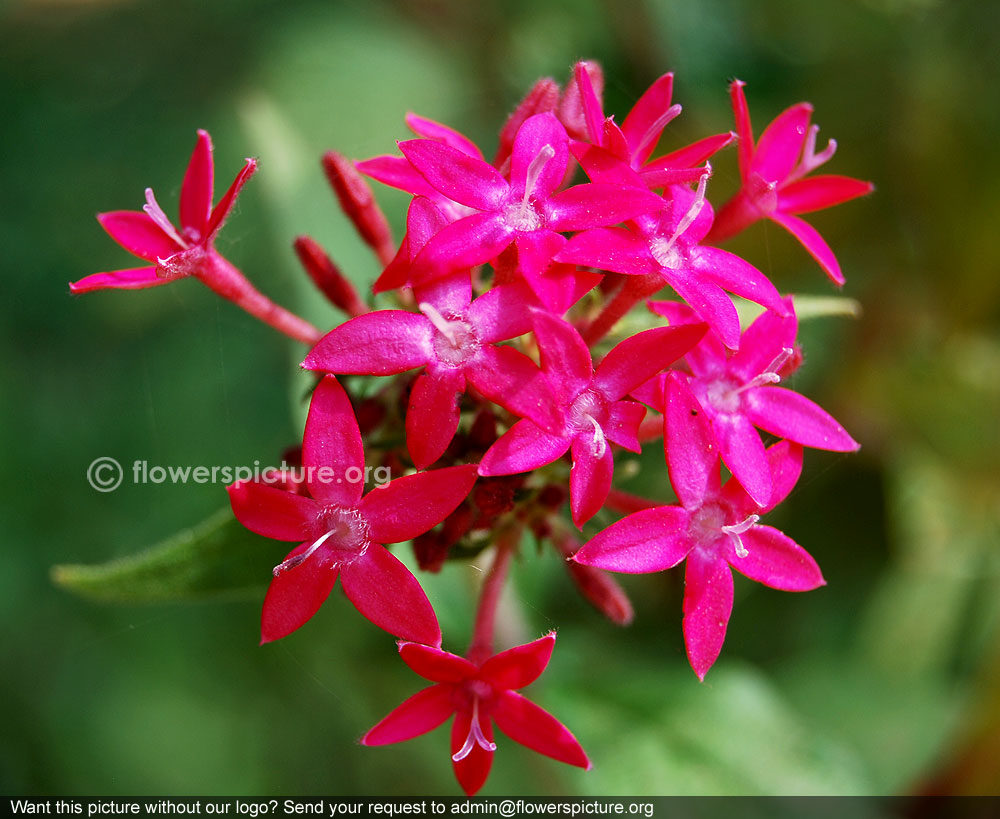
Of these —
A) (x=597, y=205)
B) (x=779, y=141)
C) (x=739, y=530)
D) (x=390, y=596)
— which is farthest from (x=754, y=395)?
(x=390, y=596)

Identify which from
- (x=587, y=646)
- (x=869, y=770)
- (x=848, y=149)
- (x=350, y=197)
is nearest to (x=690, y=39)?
(x=848, y=149)

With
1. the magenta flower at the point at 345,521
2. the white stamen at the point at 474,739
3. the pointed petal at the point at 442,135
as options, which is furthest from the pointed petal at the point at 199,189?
the white stamen at the point at 474,739

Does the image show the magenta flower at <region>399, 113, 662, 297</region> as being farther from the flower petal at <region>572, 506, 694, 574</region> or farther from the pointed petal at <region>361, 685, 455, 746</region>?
the pointed petal at <region>361, 685, 455, 746</region>

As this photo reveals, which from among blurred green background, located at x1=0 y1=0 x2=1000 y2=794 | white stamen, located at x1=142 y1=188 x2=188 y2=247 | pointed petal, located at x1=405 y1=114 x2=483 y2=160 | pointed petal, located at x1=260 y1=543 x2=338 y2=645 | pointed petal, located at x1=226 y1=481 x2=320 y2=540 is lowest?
blurred green background, located at x1=0 y1=0 x2=1000 y2=794

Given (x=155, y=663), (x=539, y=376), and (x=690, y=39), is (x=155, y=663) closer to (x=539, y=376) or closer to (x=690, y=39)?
(x=539, y=376)

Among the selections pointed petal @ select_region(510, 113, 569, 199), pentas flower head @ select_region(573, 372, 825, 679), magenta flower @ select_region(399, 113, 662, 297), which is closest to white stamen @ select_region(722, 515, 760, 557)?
pentas flower head @ select_region(573, 372, 825, 679)

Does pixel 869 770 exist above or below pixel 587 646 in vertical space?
below

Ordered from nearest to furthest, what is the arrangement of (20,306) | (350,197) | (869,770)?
(350,197) < (869,770) < (20,306)
